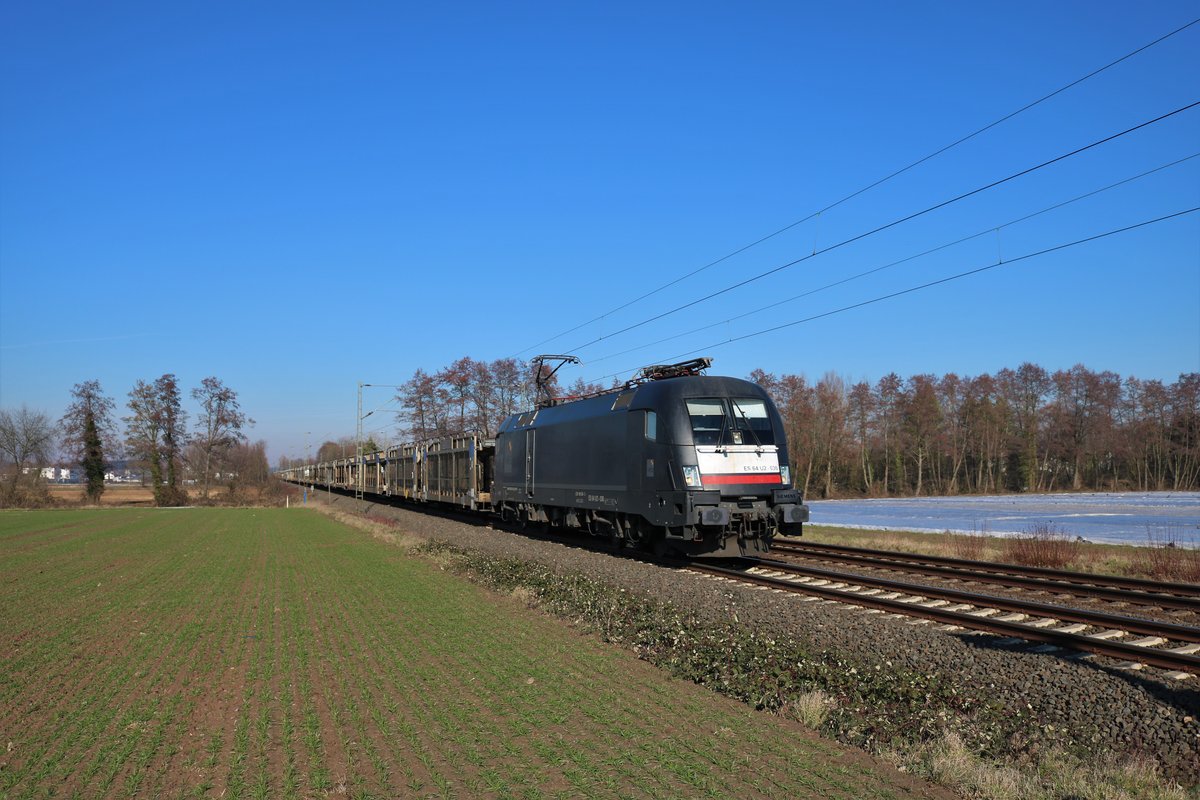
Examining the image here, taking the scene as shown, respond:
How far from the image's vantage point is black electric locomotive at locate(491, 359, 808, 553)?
15.7 meters

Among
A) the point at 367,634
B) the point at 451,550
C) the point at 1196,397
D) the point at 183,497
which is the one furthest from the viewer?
the point at 1196,397

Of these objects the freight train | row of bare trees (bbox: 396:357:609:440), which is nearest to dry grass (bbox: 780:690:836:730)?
the freight train

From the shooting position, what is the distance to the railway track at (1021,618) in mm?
8609

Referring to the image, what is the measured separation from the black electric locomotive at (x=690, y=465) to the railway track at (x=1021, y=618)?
1.27m

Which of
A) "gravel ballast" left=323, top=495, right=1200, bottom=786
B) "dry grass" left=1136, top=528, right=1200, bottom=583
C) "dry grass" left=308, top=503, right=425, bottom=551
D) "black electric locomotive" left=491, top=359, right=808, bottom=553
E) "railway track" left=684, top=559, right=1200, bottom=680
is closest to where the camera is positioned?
"gravel ballast" left=323, top=495, right=1200, bottom=786

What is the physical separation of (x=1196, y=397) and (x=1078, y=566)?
228 ft

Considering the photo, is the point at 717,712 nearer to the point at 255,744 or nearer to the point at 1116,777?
the point at 1116,777

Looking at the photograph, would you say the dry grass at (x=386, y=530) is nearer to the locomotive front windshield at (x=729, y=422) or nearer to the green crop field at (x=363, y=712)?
the green crop field at (x=363, y=712)

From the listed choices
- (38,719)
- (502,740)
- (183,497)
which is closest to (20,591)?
(38,719)

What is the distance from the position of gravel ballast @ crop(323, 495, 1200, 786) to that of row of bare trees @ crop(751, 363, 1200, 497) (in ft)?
204

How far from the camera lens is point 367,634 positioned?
1103 cm

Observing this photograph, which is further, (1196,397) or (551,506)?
(1196,397)

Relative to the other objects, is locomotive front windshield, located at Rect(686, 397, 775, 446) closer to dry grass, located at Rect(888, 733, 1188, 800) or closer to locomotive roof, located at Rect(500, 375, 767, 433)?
locomotive roof, located at Rect(500, 375, 767, 433)

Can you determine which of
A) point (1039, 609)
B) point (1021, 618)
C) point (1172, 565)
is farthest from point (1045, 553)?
point (1021, 618)
